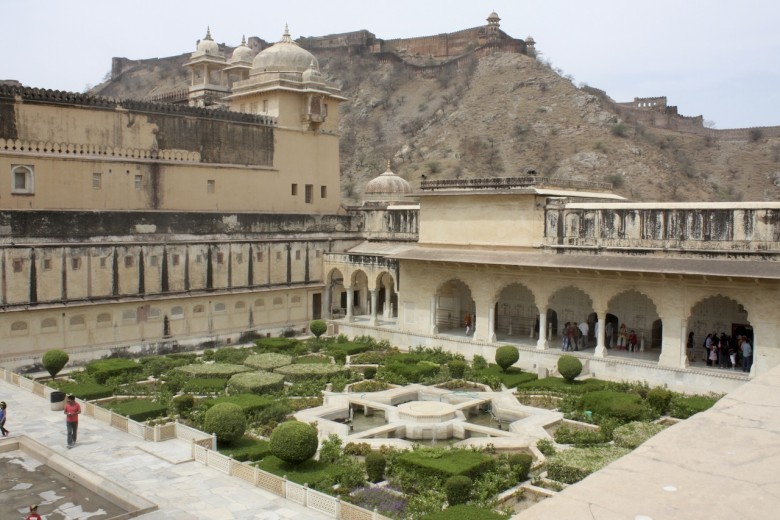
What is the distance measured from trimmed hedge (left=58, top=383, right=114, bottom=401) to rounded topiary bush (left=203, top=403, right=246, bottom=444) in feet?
17.4

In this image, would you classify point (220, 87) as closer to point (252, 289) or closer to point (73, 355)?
point (252, 289)

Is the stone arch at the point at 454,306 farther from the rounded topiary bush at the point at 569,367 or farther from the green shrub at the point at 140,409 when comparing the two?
the green shrub at the point at 140,409

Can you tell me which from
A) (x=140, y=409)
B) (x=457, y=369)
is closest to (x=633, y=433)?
(x=457, y=369)

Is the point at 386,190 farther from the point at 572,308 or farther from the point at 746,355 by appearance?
the point at 746,355

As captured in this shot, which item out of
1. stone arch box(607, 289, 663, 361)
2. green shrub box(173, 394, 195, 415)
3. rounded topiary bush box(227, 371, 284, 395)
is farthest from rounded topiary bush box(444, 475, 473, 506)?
stone arch box(607, 289, 663, 361)

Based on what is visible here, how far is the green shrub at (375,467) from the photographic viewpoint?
43.4 ft

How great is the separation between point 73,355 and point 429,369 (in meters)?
11.0

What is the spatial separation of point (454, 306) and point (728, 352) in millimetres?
10144

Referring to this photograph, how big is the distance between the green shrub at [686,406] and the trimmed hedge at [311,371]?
28.9 ft

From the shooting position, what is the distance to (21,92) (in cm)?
2436

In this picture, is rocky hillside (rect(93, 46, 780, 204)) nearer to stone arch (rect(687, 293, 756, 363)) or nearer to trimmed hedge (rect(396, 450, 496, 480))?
stone arch (rect(687, 293, 756, 363))

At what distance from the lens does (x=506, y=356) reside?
2178cm

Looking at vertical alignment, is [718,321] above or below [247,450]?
above

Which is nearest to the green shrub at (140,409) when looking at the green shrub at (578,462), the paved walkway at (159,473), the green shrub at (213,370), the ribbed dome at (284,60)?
the paved walkway at (159,473)
